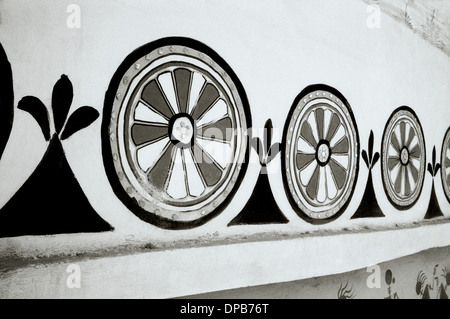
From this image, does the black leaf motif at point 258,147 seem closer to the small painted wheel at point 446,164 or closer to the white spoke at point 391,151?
the white spoke at point 391,151

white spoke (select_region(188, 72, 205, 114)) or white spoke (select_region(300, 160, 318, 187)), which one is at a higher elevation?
white spoke (select_region(188, 72, 205, 114))

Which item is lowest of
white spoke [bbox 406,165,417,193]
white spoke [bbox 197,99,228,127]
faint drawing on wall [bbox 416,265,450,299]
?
faint drawing on wall [bbox 416,265,450,299]

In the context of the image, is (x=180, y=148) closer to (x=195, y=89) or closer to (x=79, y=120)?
(x=195, y=89)

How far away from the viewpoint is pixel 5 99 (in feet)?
2.79

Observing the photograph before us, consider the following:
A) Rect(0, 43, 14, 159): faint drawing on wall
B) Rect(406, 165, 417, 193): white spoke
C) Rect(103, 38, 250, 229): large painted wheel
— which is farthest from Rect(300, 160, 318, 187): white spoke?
Rect(0, 43, 14, 159): faint drawing on wall

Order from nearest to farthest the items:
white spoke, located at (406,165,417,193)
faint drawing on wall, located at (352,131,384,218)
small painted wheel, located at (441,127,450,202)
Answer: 1. faint drawing on wall, located at (352,131,384,218)
2. white spoke, located at (406,165,417,193)
3. small painted wheel, located at (441,127,450,202)

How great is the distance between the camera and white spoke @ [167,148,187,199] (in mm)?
1078

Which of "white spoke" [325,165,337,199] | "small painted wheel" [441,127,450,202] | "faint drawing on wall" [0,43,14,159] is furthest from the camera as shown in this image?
"small painted wheel" [441,127,450,202]

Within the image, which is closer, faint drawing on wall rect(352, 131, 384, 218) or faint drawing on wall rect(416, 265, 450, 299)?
faint drawing on wall rect(352, 131, 384, 218)

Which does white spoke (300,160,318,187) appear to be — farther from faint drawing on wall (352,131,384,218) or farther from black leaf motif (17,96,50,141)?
black leaf motif (17,96,50,141)

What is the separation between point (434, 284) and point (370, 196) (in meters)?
0.70

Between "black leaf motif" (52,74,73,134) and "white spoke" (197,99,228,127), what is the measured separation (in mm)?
356

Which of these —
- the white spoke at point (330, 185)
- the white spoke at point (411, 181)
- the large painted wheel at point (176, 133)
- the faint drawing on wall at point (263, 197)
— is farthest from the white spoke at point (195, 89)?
the white spoke at point (411, 181)
